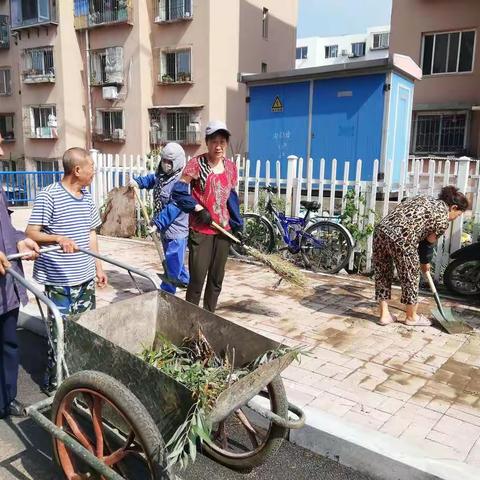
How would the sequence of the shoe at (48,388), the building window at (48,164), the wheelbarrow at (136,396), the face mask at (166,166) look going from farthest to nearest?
the building window at (48,164), the face mask at (166,166), the shoe at (48,388), the wheelbarrow at (136,396)

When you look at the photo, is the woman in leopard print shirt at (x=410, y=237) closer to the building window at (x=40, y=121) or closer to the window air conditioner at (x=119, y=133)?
the window air conditioner at (x=119, y=133)

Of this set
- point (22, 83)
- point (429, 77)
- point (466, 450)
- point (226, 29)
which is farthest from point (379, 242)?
point (22, 83)

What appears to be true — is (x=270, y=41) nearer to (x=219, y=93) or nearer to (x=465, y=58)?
(x=219, y=93)

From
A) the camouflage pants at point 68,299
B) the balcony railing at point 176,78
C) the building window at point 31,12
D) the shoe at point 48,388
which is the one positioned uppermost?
the building window at point 31,12

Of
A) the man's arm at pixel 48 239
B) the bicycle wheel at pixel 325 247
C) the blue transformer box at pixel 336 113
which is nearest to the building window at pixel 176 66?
the blue transformer box at pixel 336 113

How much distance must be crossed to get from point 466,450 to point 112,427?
76.5 inches

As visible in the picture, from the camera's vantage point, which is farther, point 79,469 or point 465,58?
point 465,58

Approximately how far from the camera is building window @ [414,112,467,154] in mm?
16797

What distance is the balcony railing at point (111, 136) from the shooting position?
2056cm

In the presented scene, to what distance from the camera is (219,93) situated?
1916cm

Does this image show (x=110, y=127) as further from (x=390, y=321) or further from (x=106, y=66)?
(x=390, y=321)

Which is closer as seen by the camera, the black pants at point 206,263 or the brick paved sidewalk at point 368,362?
the brick paved sidewalk at point 368,362

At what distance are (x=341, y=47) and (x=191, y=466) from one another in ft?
160

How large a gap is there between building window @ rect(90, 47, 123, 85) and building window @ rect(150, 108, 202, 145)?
7.32 ft
